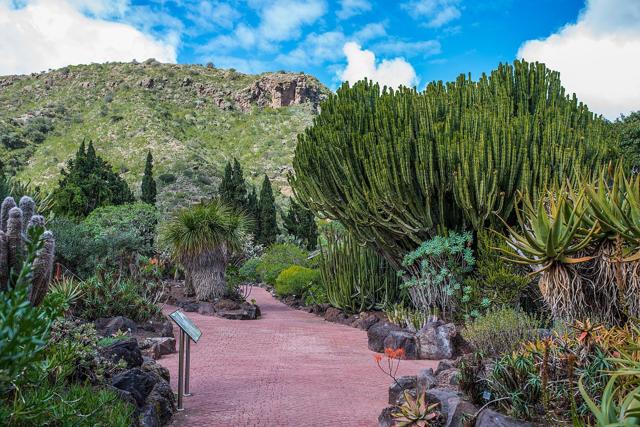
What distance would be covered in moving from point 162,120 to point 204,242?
122ft

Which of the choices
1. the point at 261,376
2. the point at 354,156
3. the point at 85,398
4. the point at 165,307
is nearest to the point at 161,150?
the point at 165,307

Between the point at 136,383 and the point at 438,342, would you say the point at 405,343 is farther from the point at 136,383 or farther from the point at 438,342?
the point at 136,383

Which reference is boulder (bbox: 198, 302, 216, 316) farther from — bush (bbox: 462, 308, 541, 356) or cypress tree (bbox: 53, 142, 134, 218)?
bush (bbox: 462, 308, 541, 356)

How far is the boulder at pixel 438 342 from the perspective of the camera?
893cm

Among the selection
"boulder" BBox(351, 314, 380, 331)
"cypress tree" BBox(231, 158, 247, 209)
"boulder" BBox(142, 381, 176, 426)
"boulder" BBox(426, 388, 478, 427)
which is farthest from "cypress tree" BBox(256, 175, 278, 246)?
"boulder" BBox(426, 388, 478, 427)

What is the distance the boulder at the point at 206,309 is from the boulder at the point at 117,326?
19.7 feet

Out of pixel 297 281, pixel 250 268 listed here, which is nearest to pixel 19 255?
pixel 297 281

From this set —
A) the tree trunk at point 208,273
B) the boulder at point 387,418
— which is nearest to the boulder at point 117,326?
the boulder at point 387,418

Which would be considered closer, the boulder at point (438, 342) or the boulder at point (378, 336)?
the boulder at point (438, 342)

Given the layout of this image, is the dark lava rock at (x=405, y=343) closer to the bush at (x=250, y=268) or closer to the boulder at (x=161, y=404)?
the boulder at (x=161, y=404)

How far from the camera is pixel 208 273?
16.7 meters

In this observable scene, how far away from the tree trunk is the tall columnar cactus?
556 centimetres

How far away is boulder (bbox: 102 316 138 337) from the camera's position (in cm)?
896

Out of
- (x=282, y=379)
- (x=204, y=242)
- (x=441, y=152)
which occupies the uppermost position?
(x=441, y=152)
